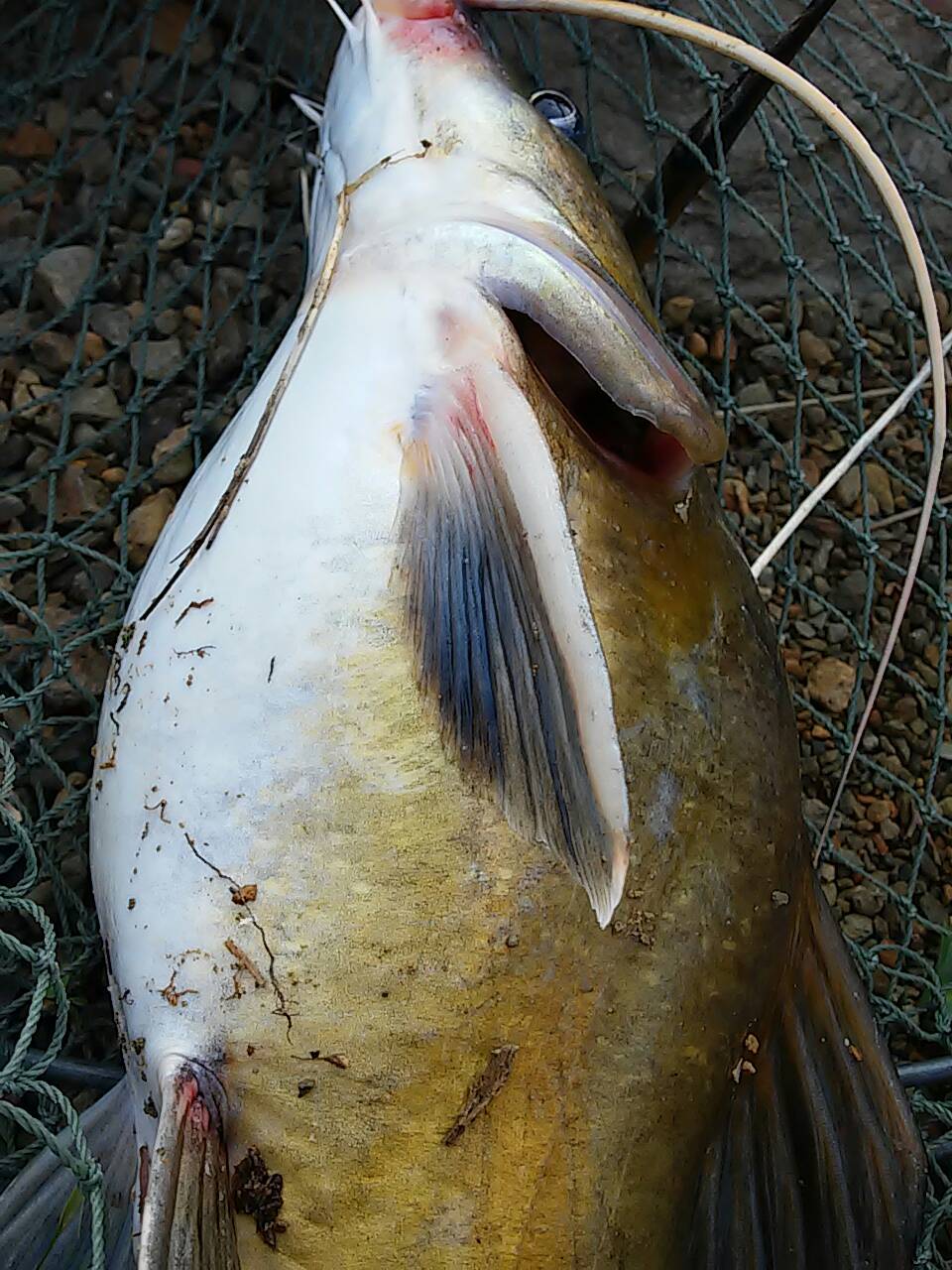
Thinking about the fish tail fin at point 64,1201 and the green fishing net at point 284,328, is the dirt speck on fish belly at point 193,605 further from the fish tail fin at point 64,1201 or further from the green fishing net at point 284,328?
the fish tail fin at point 64,1201

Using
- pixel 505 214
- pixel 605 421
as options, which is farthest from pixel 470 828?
pixel 505 214

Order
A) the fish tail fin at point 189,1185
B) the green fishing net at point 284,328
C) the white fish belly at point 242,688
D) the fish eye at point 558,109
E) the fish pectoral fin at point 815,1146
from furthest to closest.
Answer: the green fishing net at point 284,328, the fish eye at point 558,109, the fish pectoral fin at point 815,1146, the white fish belly at point 242,688, the fish tail fin at point 189,1185

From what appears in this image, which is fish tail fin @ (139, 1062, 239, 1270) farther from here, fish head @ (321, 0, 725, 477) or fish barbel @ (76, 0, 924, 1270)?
fish head @ (321, 0, 725, 477)

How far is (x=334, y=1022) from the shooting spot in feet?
4.74

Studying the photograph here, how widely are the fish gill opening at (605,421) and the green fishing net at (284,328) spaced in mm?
613

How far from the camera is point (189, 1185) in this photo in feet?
4.56

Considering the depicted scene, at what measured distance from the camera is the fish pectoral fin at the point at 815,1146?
1626mm

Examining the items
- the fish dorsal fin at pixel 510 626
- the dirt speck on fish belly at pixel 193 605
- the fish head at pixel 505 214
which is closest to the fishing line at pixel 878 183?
the fish head at pixel 505 214

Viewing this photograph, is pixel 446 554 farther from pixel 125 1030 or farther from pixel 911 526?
pixel 911 526

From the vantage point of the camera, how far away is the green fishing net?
2217 millimetres

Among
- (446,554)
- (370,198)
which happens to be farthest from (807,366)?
(446,554)

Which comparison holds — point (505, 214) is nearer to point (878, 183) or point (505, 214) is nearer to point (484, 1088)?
point (878, 183)

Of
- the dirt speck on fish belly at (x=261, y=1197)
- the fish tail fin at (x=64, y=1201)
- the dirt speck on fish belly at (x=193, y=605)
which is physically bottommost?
the fish tail fin at (x=64, y=1201)

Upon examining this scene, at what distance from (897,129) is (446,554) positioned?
220 cm
